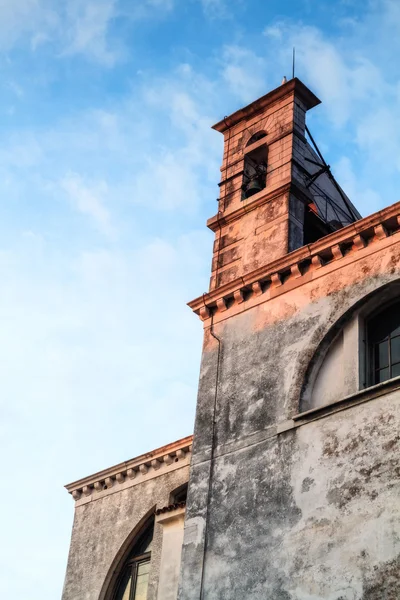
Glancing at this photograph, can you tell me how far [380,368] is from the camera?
41.1ft

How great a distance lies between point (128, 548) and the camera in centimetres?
1733

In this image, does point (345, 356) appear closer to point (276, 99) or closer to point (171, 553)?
point (171, 553)

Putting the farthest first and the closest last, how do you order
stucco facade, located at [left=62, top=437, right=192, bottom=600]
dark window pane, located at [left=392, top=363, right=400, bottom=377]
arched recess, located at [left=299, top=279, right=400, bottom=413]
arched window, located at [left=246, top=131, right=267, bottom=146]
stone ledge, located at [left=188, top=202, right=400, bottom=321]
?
arched window, located at [left=246, top=131, right=267, bottom=146] < stucco facade, located at [left=62, top=437, right=192, bottom=600] < stone ledge, located at [left=188, top=202, right=400, bottom=321] < arched recess, located at [left=299, top=279, right=400, bottom=413] < dark window pane, located at [left=392, top=363, right=400, bottom=377]

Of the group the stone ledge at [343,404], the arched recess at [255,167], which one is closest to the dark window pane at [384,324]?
the stone ledge at [343,404]

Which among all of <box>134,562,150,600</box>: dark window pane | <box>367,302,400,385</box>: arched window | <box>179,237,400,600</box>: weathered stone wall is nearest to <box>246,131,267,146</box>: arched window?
<box>179,237,400,600</box>: weathered stone wall

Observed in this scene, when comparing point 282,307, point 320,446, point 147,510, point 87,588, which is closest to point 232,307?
point 282,307

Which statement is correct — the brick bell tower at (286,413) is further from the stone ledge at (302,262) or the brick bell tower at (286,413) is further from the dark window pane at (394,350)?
the dark window pane at (394,350)

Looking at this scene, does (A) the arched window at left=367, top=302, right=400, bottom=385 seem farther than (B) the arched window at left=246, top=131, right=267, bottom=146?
No

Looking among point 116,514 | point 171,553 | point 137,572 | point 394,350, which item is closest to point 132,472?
point 116,514

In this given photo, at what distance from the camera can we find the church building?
442 inches

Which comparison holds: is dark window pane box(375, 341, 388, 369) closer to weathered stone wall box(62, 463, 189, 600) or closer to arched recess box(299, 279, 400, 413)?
arched recess box(299, 279, 400, 413)

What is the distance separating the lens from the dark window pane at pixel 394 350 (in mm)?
12406

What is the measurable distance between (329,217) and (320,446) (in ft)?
21.8

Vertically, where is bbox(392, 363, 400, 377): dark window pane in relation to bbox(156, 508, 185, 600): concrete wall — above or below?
above
